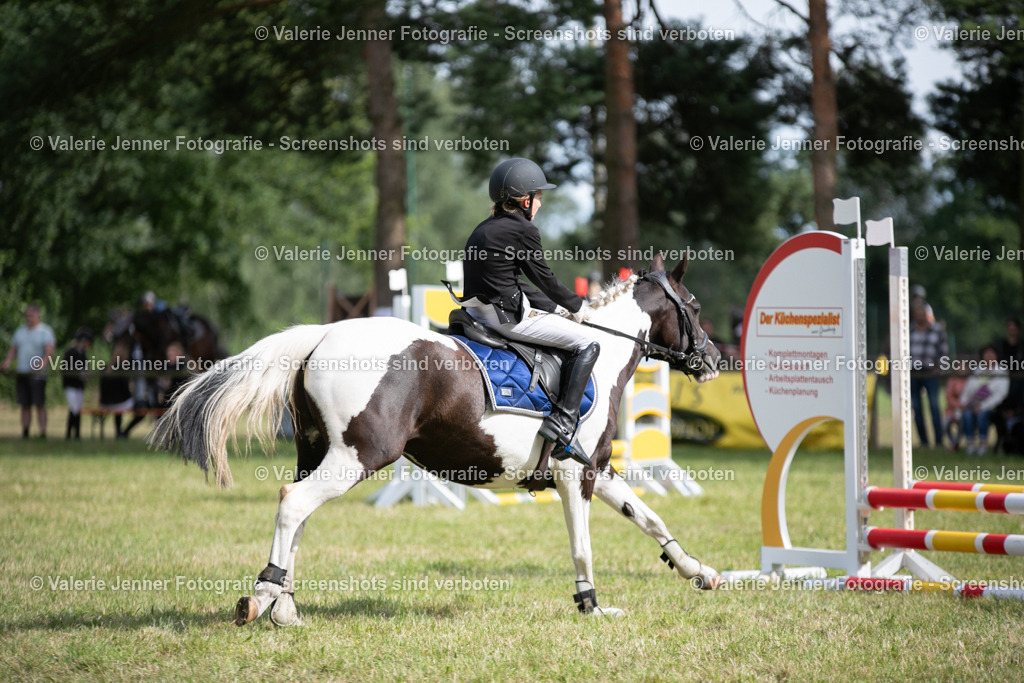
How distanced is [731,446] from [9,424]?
54.2 feet

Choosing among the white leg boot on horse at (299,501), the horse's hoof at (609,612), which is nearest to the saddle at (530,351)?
the white leg boot on horse at (299,501)

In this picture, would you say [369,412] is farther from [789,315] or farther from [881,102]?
[881,102]

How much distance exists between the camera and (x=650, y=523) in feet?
20.6

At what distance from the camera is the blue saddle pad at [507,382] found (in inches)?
217

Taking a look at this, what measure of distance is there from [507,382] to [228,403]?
155cm

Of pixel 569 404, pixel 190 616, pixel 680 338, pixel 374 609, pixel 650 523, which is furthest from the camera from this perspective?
pixel 680 338

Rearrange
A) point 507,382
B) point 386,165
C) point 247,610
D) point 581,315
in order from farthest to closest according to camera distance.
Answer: point 386,165 → point 581,315 → point 507,382 → point 247,610

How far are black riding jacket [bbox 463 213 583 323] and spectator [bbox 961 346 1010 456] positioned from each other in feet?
38.3

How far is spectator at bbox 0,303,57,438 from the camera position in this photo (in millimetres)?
17859

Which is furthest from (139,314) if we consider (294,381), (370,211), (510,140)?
(370,211)

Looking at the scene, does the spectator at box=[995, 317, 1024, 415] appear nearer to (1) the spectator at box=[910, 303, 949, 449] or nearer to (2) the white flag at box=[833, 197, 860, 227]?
(1) the spectator at box=[910, 303, 949, 449]

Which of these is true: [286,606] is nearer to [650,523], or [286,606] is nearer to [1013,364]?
[650,523]

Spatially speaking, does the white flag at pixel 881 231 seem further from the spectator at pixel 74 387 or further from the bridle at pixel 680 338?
the spectator at pixel 74 387

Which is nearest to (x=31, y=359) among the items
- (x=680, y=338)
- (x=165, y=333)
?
(x=165, y=333)
